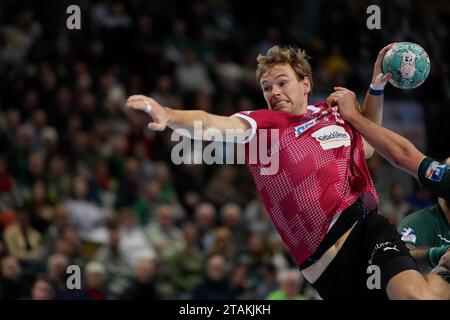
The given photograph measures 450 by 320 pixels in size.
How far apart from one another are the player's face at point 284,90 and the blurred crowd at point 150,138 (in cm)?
421

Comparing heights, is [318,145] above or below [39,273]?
above

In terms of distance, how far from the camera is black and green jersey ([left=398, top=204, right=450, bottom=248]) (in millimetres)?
8570

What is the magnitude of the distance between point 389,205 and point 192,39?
5647mm

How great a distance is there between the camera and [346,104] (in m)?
7.92

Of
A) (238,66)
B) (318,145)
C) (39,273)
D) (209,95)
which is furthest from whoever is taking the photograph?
(238,66)

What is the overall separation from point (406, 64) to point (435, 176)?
103 cm

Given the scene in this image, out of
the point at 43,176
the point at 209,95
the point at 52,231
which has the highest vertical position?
the point at 209,95

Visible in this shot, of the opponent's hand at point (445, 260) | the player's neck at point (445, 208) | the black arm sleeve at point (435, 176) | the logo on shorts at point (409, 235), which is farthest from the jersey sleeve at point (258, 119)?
the player's neck at point (445, 208)

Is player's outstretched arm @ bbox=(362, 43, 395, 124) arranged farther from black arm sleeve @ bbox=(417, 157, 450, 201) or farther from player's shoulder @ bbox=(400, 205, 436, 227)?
player's shoulder @ bbox=(400, 205, 436, 227)

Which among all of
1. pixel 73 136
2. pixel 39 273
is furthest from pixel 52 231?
pixel 73 136

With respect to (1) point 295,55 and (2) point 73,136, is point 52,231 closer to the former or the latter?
(2) point 73,136

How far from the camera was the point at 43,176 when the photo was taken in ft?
47.7

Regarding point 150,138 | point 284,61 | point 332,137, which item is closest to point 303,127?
point 332,137

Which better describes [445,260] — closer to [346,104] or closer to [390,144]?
[390,144]
